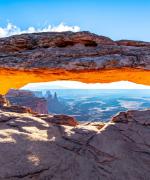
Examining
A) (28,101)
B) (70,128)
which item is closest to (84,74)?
(70,128)

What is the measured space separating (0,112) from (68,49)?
4.24 metres

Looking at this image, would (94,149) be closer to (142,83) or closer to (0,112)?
(0,112)

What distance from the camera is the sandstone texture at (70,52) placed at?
572 inches

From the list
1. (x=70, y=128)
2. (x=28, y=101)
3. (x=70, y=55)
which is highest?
(x=70, y=55)

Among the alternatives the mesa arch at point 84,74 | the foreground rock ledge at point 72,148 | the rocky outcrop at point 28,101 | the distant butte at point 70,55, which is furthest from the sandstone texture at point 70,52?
the rocky outcrop at point 28,101

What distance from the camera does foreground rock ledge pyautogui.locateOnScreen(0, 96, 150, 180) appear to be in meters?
11.3

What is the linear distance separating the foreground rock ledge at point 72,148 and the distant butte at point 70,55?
2.12 metres

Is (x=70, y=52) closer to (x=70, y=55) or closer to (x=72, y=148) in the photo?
(x=70, y=55)

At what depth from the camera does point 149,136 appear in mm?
13641

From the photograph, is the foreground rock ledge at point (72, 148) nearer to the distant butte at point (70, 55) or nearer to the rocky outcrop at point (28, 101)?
the distant butte at point (70, 55)

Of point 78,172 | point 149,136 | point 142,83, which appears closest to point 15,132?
point 78,172

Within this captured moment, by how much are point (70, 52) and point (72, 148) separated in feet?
15.3

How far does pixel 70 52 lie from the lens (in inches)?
591

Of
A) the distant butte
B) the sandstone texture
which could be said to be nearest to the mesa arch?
the distant butte
